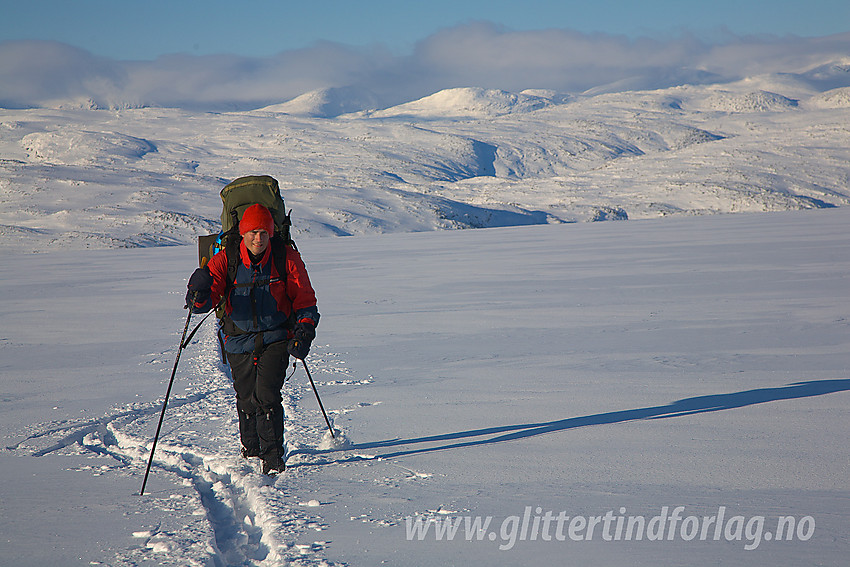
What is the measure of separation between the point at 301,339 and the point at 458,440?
1.57 metres

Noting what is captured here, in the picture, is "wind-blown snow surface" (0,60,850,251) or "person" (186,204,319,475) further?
"wind-blown snow surface" (0,60,850,251)

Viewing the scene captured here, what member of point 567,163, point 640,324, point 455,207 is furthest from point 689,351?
point 567,163

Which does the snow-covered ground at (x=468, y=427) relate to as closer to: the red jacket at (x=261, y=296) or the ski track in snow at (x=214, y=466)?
the ski track in snow at (x=214, y=466)

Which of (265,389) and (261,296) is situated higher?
(261,296)

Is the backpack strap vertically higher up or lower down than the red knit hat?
lower down

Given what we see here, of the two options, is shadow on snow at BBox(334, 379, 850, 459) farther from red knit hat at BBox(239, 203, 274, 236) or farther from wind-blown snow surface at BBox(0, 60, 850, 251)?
wind-blown snow surface at BBox(0, 60, 850, 251)

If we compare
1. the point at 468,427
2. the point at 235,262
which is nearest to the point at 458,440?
the point at 468,427

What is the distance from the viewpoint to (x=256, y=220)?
14.2 ft

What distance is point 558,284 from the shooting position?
637 inches

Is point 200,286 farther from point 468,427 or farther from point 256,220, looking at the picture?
point 468,427

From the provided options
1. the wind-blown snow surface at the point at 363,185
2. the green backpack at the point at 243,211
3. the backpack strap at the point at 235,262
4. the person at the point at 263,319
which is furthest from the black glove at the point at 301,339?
the wind-blown snow surface at the point at 363,185

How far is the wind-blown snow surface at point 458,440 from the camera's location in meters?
3.48

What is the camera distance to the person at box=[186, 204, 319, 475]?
14.5 feet

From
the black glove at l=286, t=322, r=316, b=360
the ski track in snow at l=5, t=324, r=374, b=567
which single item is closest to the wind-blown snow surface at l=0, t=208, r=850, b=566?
the ski track in snow at l=5, t=324, r=374, b=567
